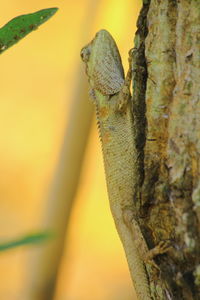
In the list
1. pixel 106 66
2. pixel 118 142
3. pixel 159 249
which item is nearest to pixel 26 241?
pixel 159 249

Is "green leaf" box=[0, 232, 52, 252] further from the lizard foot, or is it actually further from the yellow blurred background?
the yellow blurred background

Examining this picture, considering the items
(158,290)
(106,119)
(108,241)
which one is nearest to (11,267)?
(108,241)

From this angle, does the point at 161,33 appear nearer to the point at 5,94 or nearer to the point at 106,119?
the point at 106,119

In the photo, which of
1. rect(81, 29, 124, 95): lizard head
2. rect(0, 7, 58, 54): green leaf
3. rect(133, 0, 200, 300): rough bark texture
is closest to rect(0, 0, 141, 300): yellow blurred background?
rect(81, 29, 124, 95): lizard head

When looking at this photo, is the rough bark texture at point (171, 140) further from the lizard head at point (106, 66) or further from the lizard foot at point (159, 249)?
the lizard head at point (106, 66)

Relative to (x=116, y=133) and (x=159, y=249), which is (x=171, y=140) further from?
(x=116, y=133)
